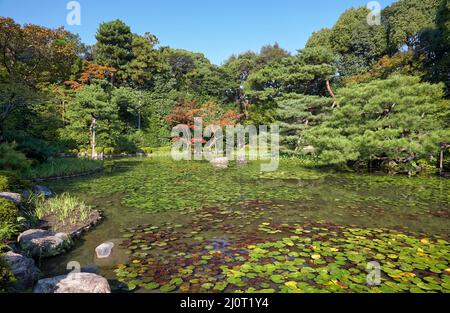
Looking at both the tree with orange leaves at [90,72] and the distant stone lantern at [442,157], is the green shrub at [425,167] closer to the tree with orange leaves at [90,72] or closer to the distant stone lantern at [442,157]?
the distant stone lantern at [442,157]

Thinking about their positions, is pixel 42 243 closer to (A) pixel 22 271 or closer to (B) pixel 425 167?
(A) pixel 22 271

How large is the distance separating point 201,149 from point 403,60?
1534cm

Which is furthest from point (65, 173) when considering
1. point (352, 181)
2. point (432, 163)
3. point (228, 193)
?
point (432, 163)

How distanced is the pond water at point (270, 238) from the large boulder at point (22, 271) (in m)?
0.34

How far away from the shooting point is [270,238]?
507cm

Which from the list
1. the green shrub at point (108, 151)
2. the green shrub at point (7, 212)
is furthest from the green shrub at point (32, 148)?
the green shrub at point (7, 212)

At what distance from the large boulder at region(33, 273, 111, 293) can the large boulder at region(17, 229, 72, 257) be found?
4.81ft

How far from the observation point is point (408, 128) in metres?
11.1

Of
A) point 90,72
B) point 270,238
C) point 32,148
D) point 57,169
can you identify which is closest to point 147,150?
point 90,72

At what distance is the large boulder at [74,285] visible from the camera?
9.80ft

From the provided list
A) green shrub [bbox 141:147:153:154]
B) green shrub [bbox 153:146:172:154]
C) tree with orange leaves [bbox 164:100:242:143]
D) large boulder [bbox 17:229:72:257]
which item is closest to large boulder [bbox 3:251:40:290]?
large boulder [bbox 17:229:72:257]

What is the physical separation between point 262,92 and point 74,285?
909 inches

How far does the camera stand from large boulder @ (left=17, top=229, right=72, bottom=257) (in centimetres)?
436
